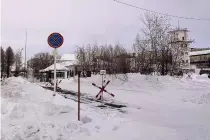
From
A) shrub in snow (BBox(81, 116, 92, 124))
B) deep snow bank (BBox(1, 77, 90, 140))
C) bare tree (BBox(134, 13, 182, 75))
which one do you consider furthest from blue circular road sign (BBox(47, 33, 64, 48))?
bare tree (BBox(134, 13, 182, 75))

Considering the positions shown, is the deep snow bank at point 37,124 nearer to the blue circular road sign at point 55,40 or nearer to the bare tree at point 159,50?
the blue circular road sign at point 55,40

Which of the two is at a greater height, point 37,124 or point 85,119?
point 37,124

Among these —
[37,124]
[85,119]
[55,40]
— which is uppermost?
[55,40]

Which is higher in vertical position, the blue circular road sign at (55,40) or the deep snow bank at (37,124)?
the blue circular road sign at (55,40)

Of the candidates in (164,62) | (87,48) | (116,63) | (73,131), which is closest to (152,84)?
(164,62)

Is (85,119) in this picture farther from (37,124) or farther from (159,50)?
(159,50)

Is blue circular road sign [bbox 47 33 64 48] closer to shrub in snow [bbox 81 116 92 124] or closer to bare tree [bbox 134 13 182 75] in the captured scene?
shrub in snow [bbox 81 116 92 124]

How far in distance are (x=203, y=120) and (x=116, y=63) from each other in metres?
24.6

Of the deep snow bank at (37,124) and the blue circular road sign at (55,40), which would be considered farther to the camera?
the blue circular road sign at (55,40)

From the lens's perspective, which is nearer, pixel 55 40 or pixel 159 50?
pixel 55 40

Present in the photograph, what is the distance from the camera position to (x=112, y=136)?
22.4 ft

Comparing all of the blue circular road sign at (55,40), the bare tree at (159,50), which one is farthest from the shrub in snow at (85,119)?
the bare tree at (159,50)

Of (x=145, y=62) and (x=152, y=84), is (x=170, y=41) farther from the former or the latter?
(x=152, y=84)

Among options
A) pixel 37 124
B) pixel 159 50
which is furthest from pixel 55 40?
pixel 159 50
